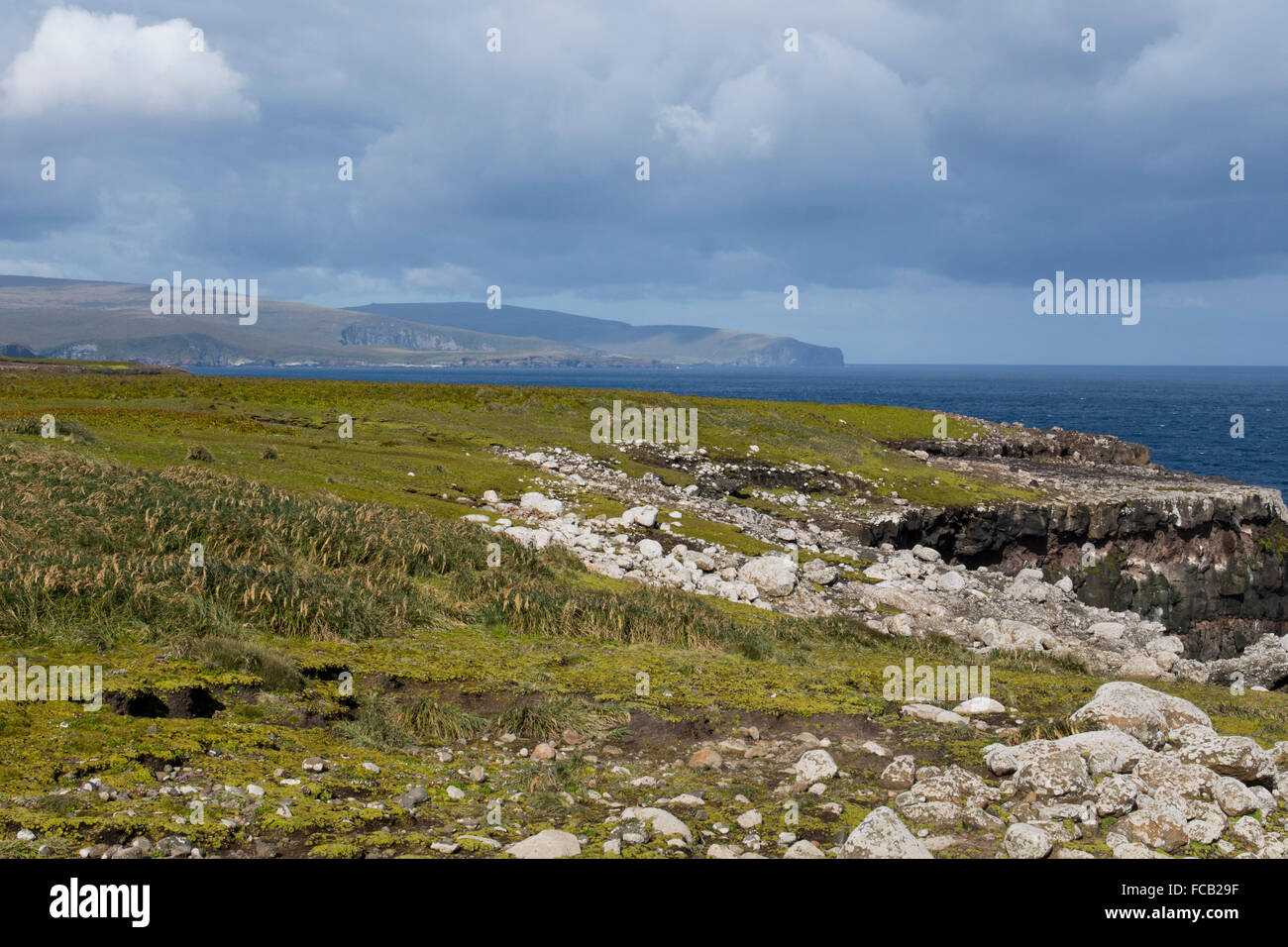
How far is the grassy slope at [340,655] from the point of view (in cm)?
711

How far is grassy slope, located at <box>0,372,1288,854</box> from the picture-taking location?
7.11 metres

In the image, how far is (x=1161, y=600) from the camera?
37781 millimetres

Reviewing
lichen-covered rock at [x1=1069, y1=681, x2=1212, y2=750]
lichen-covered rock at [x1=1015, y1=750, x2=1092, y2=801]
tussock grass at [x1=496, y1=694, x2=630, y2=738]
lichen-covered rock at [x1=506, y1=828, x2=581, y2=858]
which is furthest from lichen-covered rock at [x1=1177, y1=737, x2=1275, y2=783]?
lichen-covered rock at [x1=506, y1=828, x2=581, y2=858]

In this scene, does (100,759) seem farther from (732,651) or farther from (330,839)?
(732,651)

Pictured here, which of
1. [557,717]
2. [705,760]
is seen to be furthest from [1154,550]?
[557,717]

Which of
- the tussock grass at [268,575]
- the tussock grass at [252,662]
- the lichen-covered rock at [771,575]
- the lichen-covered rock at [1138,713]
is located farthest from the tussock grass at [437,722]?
the lichen-covered rock at [771,575]

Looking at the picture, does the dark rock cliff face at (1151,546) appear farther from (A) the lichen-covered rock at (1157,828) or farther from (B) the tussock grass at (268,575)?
(A) the lichen-covered rock at (1157,828)

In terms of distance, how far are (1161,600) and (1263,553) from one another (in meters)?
7.43

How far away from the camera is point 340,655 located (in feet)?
36.6

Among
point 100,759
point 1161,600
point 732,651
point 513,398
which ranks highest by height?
point 513,398

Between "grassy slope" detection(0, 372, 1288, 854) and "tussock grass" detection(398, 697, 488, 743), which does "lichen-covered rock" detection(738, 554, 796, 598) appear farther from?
"tussock grass" detection(398, 697, 488, 743)

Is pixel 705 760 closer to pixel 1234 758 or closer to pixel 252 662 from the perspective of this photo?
pixel 1234 758

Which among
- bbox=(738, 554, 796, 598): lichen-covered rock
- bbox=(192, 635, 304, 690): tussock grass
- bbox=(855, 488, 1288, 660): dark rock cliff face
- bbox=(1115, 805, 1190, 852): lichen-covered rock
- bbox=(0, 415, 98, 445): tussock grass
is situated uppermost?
bbox=(0, 415, 98, 445): tussock grass
